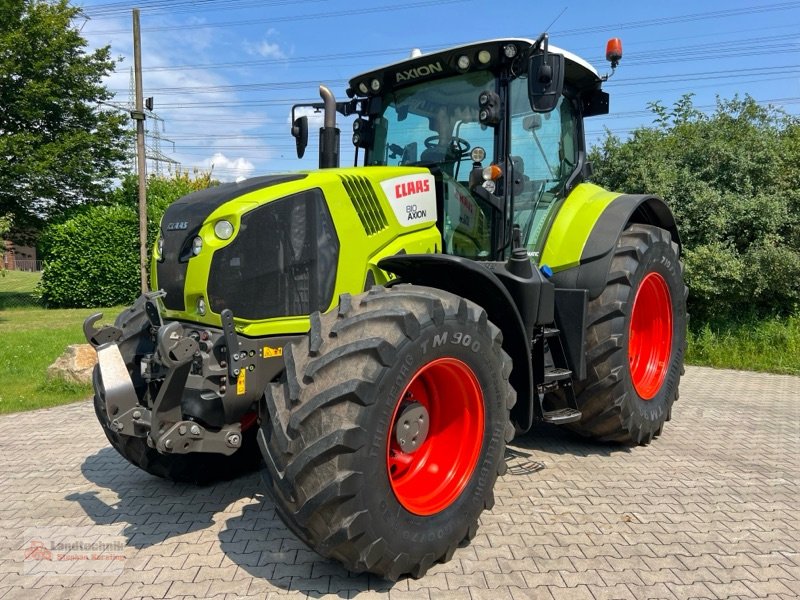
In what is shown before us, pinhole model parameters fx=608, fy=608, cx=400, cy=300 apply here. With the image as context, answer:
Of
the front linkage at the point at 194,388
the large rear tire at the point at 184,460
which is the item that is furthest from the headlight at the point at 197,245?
the large rear tire at the point at 184,460

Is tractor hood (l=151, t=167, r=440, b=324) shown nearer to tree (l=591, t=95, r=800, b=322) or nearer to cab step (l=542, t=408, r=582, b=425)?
cab step (l=542, t=408, r=582, b=425)

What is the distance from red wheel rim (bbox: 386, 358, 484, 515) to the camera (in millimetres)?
3094

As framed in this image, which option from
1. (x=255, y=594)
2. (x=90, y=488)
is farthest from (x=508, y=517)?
(x=90, y=488)

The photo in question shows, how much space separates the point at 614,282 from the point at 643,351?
1135 mm

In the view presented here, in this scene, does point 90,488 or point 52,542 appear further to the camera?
point 90,488

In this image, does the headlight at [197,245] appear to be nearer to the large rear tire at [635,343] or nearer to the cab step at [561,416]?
the cab step at [561,416]

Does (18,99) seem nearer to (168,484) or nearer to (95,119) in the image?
(95,119)

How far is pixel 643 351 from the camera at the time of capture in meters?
5.23

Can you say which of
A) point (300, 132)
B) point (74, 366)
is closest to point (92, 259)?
point (74, 366)

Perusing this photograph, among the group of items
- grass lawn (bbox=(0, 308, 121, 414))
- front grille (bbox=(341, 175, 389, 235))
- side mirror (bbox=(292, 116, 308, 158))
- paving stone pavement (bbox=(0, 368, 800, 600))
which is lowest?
grass lawn (bbox=(0, 308, 121, 414))

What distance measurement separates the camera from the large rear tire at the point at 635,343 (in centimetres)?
436

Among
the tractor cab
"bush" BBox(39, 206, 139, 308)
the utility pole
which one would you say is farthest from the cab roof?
"bush" BBox(39, 206, 139, 308)

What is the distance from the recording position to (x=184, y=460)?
3.98 meters

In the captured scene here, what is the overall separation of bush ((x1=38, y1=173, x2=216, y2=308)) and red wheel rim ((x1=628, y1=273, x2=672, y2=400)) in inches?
588
